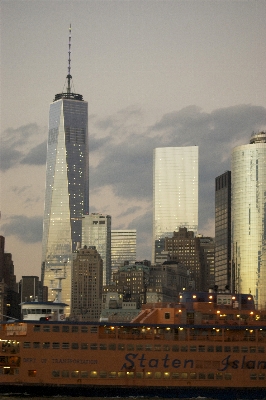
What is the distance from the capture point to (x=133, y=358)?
232 ft

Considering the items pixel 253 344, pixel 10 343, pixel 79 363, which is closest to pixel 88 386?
pixel 79 363

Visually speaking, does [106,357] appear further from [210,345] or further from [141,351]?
[210,345]

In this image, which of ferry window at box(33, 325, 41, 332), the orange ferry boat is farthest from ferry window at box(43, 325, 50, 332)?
ferry window at box(33, 325, 41, 332)

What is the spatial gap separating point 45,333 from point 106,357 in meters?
4.70

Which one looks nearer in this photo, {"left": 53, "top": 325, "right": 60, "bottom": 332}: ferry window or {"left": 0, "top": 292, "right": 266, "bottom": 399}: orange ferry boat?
{"left": 0, "top": 292, "right": 266, "bottom": 399}: orange ferry boat

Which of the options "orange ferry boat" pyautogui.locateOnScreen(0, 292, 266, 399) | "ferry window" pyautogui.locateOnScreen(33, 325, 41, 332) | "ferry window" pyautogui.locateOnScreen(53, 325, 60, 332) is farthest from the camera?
"ferry window" pyautogui.locateOnScreen(53, 325, 60, 332)

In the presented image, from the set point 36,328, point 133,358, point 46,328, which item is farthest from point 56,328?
point 133,358

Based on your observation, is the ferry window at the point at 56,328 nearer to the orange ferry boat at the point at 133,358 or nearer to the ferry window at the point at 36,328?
the orange ferry boat at the point at 133,358

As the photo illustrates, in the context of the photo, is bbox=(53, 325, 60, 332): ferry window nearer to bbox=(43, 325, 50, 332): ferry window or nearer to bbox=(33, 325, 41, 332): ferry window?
bbox=(43, 325, 50, 332): ferry window

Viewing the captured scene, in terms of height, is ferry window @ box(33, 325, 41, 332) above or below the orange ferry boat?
above

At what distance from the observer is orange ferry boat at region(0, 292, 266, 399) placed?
70.1 m

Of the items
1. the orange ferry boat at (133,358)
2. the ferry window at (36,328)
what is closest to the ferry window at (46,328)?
the orange ferry boat at (133,358)

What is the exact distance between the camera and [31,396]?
229 ft

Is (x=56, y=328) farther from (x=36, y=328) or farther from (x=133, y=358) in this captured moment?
(x=133, y=358)
